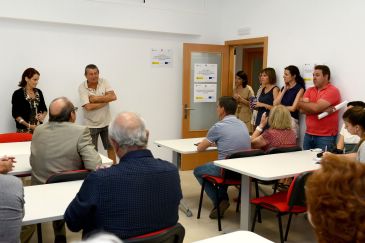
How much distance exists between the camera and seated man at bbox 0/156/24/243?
162 cm

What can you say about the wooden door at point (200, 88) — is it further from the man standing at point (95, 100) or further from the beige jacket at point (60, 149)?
the beige jacket at point (60, 149)

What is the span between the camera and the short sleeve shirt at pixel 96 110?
536cm

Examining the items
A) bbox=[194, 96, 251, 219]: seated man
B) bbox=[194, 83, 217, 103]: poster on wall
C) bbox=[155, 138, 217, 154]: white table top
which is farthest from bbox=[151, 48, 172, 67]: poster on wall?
bbox=[194, 96, 251, 219]: seated man

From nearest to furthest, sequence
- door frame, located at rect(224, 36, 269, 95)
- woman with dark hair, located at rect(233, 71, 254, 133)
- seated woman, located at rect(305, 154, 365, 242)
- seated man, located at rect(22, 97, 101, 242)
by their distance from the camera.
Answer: seated woman, located at rect(305, 154, 365, 242) → seated man, located at rect(22, 97, 101, 242) → door frame, located at rect(224, 36, 269, 95) → woman with dark hair, located at rect(233, 71, 254, 133)

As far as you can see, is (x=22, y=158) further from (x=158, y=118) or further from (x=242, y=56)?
(x=242, y=56)

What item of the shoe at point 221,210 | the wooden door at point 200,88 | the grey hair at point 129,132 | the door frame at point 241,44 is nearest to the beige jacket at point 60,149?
the grey hair at point 129,132

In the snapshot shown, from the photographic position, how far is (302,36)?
5.14 m

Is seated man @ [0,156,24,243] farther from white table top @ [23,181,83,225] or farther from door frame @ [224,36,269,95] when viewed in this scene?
door frame @ [224,36,269,95]

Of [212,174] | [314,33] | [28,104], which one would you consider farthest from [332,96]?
[28,104]

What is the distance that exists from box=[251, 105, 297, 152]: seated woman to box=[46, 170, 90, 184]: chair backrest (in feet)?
6.86

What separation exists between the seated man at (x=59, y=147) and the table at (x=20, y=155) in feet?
0.57

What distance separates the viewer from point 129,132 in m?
1.95

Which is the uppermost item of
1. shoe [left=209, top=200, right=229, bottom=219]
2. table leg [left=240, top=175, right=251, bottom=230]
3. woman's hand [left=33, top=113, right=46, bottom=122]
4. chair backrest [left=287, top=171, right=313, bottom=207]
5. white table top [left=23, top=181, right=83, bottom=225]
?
woman's hand [left=33, top=113, right=46, bottom=122]

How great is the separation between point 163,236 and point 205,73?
504cm
